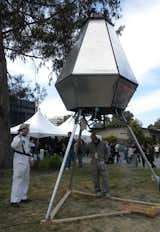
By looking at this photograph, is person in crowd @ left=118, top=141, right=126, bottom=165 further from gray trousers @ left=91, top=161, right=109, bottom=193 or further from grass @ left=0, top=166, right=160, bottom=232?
gray trousers @ left=91, top=161, right=109, bottom=193

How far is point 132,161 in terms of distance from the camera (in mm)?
22516

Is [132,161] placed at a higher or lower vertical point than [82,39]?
lower

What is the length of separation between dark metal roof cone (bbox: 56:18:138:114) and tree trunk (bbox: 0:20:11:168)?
A: 780cm

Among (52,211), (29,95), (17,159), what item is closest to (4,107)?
(29,95)

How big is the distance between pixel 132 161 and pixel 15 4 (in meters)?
11.7

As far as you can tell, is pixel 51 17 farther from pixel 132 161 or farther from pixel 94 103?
pixel 132 161

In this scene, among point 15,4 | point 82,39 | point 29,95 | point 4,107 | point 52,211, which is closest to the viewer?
point 52,211

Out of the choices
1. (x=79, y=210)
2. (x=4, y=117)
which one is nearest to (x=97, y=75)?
(x=79, y=210)

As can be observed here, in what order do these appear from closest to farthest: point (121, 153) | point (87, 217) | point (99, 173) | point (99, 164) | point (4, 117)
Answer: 1. point (87, 217)
2. point (99, 164)
3. point (99, 173)
4. point (4, 117)
5. point (121, 153)

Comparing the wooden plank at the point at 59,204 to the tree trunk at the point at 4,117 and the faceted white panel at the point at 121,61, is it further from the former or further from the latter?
the tree trunk at the point at 4,117

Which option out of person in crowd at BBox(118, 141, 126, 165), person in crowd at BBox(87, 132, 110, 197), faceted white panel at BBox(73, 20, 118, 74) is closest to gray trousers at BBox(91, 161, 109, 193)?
person in crowd at BBox(87, 132, 110, 197)

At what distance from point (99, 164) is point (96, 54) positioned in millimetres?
2640

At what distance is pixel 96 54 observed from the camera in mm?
8062

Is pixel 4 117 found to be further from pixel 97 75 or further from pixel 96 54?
pixel 97 75
